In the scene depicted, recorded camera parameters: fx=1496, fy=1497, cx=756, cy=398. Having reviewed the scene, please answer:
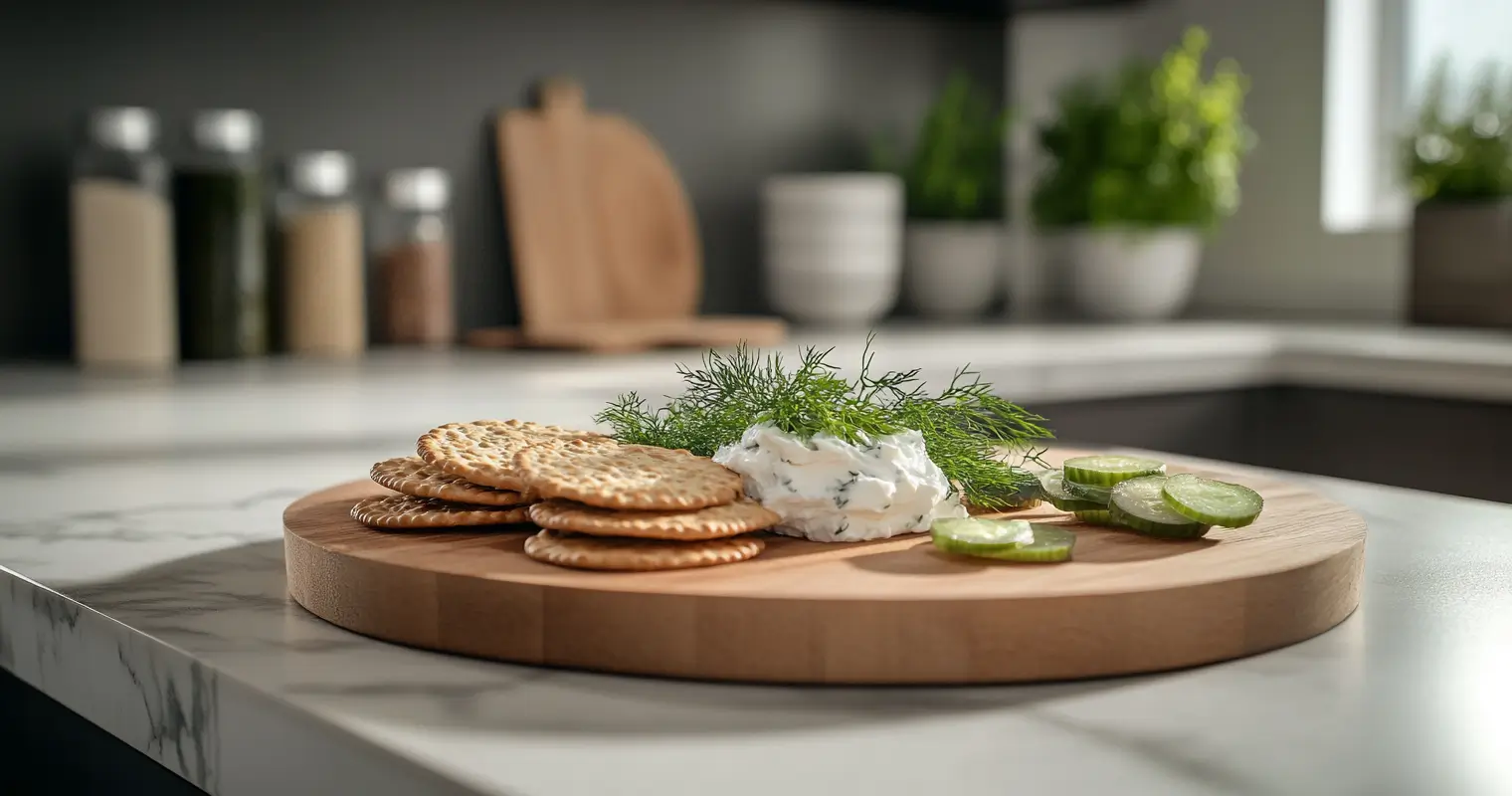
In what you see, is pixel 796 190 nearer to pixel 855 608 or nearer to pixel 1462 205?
pixel 1462 205

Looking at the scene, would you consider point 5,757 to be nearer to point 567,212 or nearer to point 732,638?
point 732,638

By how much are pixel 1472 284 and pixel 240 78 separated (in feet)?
5.60

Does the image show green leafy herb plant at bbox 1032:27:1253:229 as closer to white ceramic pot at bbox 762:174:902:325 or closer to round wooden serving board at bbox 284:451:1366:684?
white ceramic pot at bbox 762:174:902:325

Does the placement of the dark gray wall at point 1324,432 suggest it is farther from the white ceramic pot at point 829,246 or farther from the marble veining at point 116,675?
the marble veining at point 116,675

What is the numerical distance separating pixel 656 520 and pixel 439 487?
0.12 meters

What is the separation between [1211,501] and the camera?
2.10 ft

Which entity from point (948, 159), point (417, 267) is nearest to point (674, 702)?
point (417, 267)

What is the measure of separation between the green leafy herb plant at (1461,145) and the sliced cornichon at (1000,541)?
177 cm

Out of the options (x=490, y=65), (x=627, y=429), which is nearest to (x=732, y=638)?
(x=627, y=429)

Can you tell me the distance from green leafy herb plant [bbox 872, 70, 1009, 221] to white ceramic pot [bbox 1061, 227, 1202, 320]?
0.21 meters

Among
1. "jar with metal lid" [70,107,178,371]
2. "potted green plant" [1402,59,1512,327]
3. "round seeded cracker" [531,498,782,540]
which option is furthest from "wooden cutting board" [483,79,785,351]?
"round seeded cracker" [531,498,782,540]

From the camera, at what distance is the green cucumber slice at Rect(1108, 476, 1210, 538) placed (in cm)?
64

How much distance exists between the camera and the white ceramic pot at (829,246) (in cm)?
227

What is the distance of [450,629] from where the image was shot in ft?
1.89
